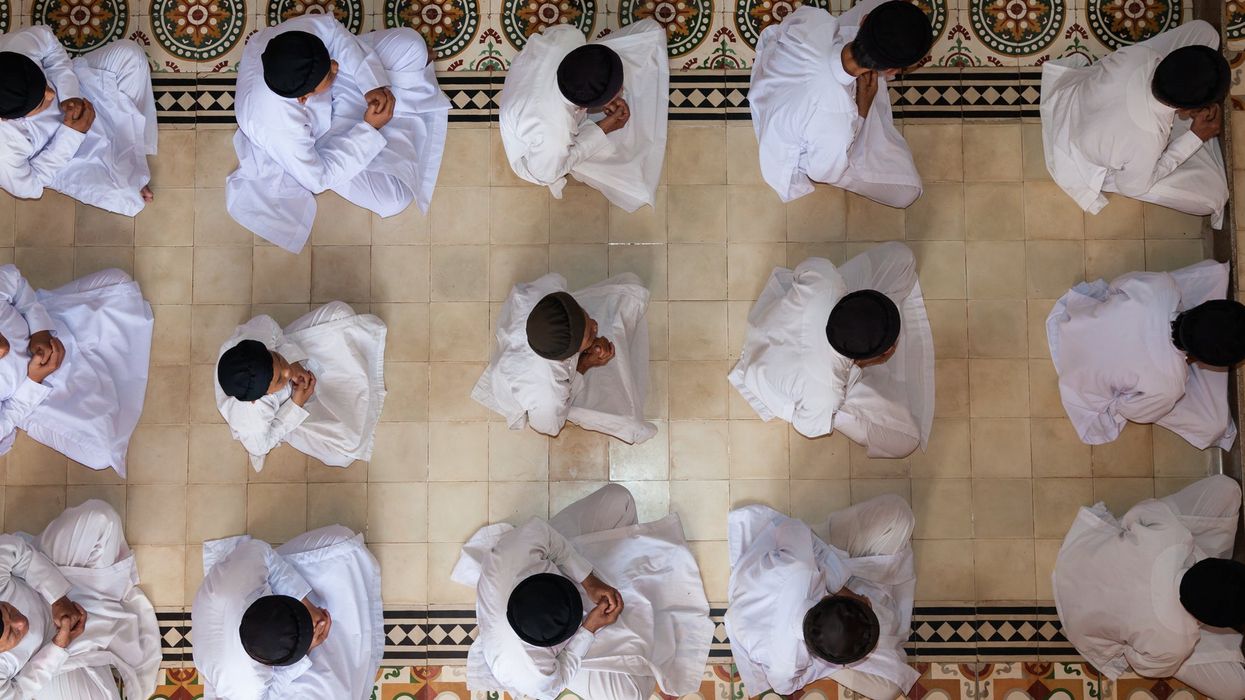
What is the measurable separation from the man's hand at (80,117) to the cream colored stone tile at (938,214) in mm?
3387

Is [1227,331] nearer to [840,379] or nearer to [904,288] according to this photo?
[904,288]

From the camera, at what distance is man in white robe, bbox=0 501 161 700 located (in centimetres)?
388

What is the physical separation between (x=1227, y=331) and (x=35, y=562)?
5273 millimetres

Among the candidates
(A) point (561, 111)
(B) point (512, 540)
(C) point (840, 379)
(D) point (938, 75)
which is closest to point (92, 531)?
(B) point (512, 540)

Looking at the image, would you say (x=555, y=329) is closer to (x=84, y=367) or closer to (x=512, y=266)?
(x=512, y=266)

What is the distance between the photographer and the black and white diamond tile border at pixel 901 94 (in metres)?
4.49

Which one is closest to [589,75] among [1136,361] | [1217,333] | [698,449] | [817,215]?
[817,215]

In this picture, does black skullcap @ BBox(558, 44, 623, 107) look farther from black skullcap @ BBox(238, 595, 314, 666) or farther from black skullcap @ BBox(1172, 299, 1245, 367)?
black skullcap @ BBox(1172, 299, 1245, 367)

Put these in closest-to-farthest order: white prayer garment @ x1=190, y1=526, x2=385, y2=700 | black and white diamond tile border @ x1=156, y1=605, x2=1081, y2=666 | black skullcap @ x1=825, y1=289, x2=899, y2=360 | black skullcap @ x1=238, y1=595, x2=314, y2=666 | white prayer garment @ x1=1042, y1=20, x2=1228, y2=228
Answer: black skullcap @ x1=825, y1=289, x2=899, y2=360
black skullcap @ x1=238, y1=595, x2=314, y2=666
white prayer garment @ x1=190, y1=526, x2=385, y2=700
white prayer garment @ x1=1042, y1=20, x2=1228, y2=228
black and white diamond tile border @ x1=156, y1=605, x2=1081, y2=666

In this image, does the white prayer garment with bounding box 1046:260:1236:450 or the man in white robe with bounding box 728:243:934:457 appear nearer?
the man in white robe with bounding box 728:243:934:457

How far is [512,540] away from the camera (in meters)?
3.80

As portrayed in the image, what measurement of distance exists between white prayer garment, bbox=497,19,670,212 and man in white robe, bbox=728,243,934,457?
88 centimetres

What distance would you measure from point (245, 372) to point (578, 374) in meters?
1.41

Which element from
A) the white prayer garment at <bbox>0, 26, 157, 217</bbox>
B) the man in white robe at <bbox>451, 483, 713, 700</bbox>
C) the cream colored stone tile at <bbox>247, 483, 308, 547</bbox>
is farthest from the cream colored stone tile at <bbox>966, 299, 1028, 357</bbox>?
the white prayer garment at <bbox>0, 26, 157, 217</bbox>
